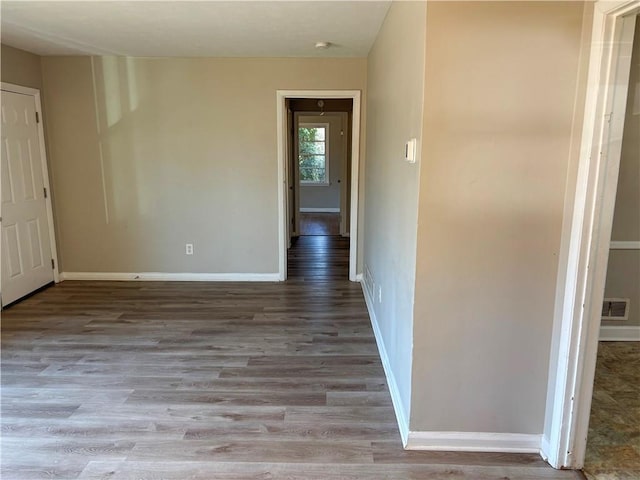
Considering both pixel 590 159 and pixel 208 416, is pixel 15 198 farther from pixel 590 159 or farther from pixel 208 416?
pixel 590 159

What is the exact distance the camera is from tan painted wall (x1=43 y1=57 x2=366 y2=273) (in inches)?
172

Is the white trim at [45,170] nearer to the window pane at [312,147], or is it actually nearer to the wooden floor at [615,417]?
the wooden floor at [615,417]

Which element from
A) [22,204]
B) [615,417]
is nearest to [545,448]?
[615,417]

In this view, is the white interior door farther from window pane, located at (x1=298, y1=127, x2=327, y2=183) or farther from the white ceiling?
window pane, located at (x1=298, y1=127, x2=327, y2=183)

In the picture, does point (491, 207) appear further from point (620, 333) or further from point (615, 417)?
point (620, 333)

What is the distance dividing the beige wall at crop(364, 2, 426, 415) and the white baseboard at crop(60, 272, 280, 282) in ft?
5.11

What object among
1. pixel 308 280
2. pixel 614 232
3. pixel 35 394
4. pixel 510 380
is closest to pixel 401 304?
pixel 510 380

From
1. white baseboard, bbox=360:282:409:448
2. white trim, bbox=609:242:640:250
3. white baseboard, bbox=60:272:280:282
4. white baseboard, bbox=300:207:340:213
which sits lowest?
white baseboard, bbox=360:282:409:448

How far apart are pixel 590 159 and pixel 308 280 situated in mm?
3427

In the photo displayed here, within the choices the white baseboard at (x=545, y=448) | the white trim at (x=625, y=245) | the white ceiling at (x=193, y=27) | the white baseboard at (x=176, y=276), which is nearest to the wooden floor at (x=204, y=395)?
the white baseboard at (x=545, y=448)

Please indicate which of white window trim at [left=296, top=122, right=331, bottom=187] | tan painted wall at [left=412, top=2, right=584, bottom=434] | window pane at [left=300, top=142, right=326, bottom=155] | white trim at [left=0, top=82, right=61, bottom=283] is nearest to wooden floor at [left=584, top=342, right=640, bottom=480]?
tan painted wall at [left=412, top=2, right=584, bottom=434]

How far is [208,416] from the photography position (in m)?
2.35

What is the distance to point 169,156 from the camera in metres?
4.52

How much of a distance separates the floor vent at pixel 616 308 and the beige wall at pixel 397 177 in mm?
1663
